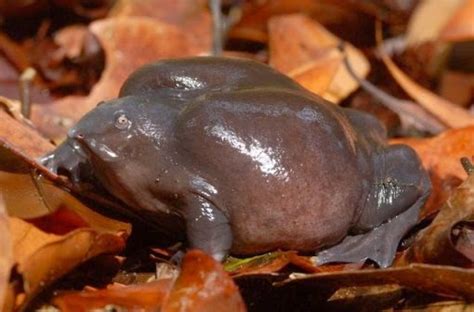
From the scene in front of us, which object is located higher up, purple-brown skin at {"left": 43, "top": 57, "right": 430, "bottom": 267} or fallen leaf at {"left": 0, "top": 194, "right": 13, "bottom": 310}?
purple-brown skin at {"left": 43, "top": 57, "right": 430, "bottom": 267}

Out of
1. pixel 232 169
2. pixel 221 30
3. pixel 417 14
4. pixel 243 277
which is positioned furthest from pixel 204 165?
pixel 417 14

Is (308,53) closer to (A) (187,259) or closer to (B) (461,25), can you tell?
(B) (461,25)

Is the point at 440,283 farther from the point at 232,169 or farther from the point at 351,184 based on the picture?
the point at 232,169

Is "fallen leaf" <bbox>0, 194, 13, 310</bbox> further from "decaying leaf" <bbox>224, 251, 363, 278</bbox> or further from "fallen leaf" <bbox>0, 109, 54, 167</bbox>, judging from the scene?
"decaying leaf" <bbox>224, 251, 363, 278</bbox>

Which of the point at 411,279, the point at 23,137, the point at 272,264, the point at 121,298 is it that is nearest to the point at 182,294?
the point at 121,298

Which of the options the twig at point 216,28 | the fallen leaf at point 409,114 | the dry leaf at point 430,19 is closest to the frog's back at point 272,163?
the fallen leaf at point 409,114

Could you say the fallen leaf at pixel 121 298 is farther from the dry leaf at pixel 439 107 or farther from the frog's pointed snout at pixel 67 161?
the dry leaf at pixel 439 107

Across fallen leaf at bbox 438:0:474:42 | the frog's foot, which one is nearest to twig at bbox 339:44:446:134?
fallen leaf at bbox 438:0:474:42
